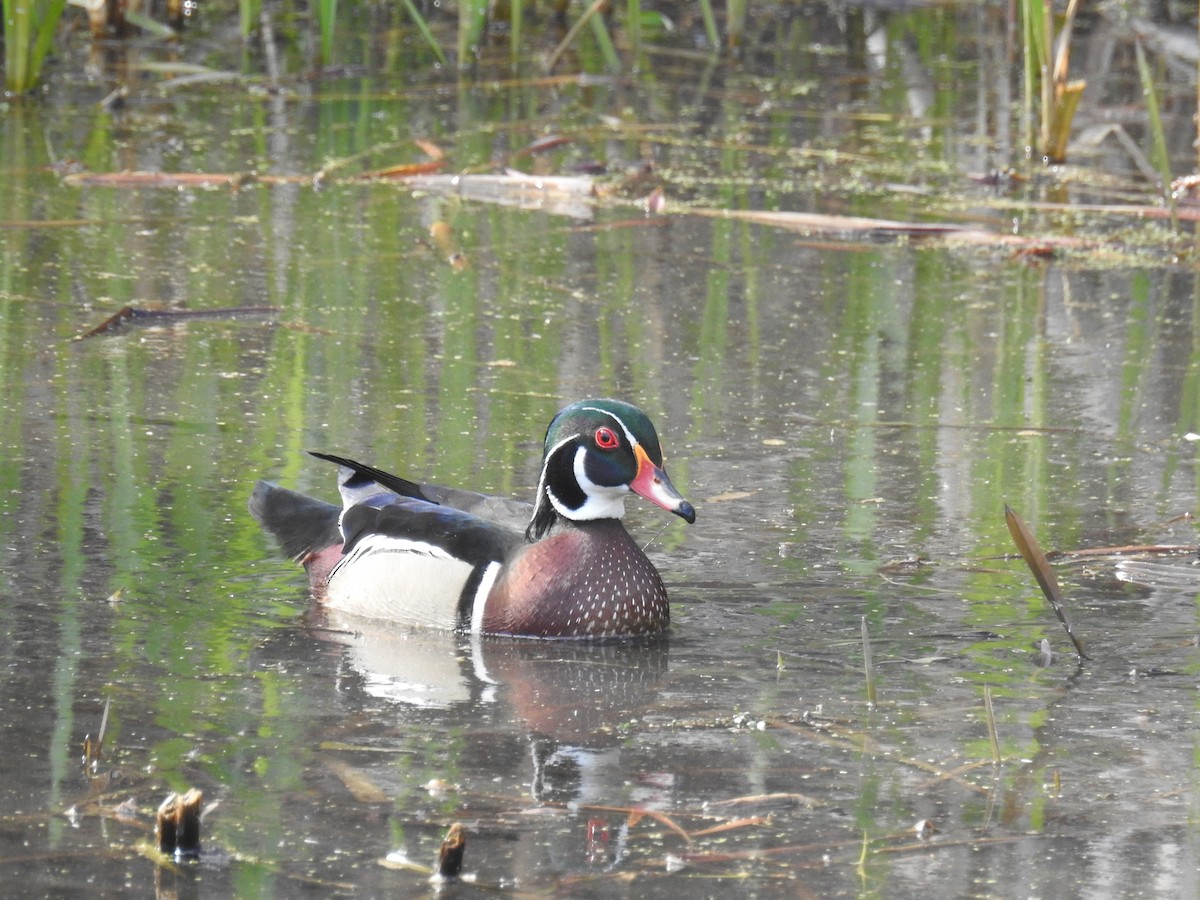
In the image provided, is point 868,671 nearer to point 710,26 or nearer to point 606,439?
point 606,439

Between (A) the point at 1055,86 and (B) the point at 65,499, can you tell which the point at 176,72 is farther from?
(B) the point at 65,499

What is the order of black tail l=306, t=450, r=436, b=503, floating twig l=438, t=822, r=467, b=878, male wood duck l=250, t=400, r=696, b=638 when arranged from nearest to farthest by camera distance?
1. floating twig l=438, t=822, r=467, b=878
2. male wood duck l=250, t=400, r=696, b=638
3. black tail l=306, t=450, r=436, b=503

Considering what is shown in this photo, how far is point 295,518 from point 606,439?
0.90 meters

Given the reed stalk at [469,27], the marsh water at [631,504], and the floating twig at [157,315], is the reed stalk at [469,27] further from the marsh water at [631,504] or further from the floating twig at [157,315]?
the floating twig at [157,315]

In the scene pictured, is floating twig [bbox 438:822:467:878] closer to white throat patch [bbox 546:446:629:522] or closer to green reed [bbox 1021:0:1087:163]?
white throat patch [bbox 546:446:629:522]

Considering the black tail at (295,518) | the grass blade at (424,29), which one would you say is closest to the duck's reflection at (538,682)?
the black tail at (295,518)

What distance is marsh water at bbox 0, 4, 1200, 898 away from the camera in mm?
3725

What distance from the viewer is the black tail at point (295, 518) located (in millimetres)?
5359

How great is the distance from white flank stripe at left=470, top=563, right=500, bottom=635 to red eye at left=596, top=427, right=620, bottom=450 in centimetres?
39

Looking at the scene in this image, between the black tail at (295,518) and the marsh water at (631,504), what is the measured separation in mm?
73

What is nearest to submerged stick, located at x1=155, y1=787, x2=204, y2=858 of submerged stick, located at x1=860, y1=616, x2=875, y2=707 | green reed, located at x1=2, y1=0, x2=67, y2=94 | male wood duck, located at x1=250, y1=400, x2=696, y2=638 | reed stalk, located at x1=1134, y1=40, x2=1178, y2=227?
submerged stick, located at x1=860, y1=616, x2=875, y2=707

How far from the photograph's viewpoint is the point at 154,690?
14.4ft

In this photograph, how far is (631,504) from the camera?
612cm

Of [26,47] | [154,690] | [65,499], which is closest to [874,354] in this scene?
[65,499]
